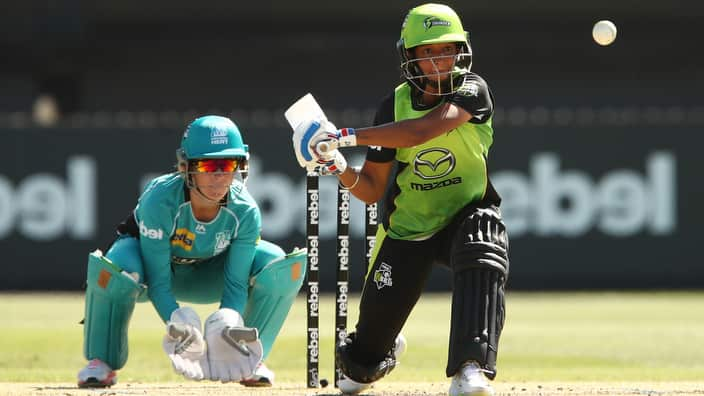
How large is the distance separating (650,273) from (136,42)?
28.0 feet

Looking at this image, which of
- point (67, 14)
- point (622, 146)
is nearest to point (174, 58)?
point (67, 14)

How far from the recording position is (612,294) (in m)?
15.2

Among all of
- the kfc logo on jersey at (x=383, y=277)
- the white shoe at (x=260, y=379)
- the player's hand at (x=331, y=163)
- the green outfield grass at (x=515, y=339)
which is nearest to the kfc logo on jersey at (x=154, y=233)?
the white shoe at (x=260, y=379)

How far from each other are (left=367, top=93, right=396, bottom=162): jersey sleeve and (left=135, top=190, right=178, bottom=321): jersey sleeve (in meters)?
1.06

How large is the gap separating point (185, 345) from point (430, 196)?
132cm

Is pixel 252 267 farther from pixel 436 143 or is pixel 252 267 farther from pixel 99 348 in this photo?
pixel 436 143

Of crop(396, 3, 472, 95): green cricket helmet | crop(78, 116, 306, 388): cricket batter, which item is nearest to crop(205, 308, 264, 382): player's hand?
crop(78, 116, 306, 388): cricket batter

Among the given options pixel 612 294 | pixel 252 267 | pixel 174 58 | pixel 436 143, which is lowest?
pixel 612 294

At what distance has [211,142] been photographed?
6.32 metres

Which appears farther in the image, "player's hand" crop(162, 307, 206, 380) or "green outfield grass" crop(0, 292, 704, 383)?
"green outfield grass" crop(0, 292, 704, 383)

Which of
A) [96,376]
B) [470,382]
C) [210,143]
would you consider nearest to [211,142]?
[210,143]

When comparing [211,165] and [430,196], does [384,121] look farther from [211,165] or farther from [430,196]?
[211,165]

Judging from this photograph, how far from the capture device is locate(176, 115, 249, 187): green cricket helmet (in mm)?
6305

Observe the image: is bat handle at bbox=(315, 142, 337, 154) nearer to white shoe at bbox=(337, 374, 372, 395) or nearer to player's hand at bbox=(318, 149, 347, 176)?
player's hand at bbox=(318, 149, 347, 176)
